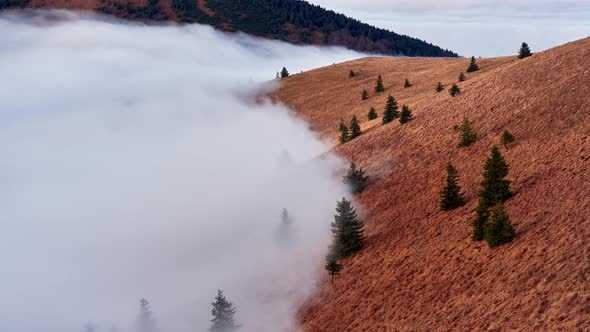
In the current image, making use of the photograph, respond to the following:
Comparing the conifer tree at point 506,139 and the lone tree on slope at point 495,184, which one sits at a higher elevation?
the conifer tree at point 506,139

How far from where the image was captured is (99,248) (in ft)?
177

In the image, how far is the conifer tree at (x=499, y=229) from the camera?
23.5m

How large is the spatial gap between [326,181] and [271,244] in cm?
1062

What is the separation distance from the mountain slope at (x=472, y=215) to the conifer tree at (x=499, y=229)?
451 millimetres

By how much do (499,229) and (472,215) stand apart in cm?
484

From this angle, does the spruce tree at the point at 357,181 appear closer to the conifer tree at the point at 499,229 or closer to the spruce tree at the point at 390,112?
the spruce tree at the point at 390,112

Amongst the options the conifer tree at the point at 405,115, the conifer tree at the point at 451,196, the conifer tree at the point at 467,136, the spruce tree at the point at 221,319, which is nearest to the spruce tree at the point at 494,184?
the conifer tree at the point at 451,196

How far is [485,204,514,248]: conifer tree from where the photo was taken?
23.5m

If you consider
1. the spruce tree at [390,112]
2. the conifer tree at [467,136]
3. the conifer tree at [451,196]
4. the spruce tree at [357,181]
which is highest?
the spruce tree at [390,112]

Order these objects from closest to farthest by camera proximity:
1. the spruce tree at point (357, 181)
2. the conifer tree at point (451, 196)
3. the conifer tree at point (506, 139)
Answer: the conifer tree at point (451, 196)
the conifer tree at point (506, 139)
the spruce tree at point (357, 181)

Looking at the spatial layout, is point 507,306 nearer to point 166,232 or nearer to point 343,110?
point 166,232

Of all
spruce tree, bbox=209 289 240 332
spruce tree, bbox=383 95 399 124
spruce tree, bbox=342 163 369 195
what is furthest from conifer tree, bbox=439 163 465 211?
spruce tree, bbox=383 95 399 124

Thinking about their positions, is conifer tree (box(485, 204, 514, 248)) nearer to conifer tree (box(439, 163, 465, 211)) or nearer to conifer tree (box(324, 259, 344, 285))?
conifer tree (box(439, 163, 465, 211))

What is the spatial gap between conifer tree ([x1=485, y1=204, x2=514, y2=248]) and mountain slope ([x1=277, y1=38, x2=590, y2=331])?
451 mm
